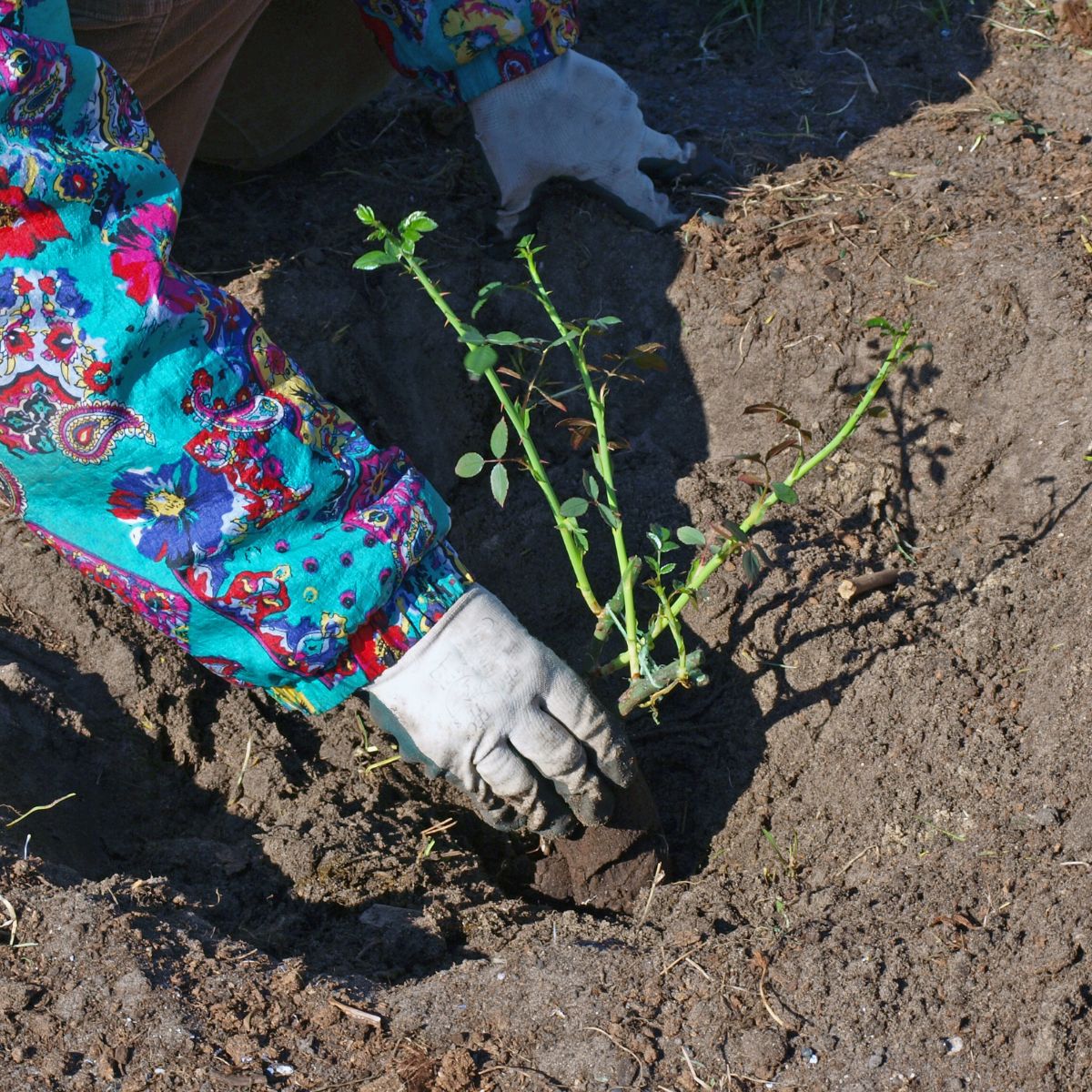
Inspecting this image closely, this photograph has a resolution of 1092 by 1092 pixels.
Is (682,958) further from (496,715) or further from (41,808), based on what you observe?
(41,808)

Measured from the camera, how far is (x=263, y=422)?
167cm

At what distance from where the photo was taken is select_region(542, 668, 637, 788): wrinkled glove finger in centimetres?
185

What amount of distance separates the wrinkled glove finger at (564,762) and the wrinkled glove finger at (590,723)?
0.05 feet

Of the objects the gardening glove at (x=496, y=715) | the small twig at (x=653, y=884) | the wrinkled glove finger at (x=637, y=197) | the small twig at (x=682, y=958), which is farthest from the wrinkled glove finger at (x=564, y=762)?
the wrinkled glove finger at (x=637, y=197)

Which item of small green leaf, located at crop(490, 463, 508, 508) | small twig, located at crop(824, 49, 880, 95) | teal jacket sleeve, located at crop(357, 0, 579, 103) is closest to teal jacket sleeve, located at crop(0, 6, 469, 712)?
small green leaf, located at crop(490, 463, 508, 508)

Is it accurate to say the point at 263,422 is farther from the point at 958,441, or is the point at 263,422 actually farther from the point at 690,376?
the point at 958,441

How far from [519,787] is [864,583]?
0.74 metres

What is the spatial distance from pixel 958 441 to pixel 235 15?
1655mm

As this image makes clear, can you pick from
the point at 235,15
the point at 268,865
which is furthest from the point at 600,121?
the point at 268,865

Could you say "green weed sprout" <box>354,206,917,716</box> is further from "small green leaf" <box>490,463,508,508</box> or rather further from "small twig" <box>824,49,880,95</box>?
"small twig" <box>824,49,880,95</box>

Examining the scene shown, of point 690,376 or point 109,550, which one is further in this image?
point 690,376

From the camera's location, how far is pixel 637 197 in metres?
2.71

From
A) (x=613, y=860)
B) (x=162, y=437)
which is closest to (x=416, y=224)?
(x=162, y=437)

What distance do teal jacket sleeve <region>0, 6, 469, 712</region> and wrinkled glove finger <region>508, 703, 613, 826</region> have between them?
227 mm
